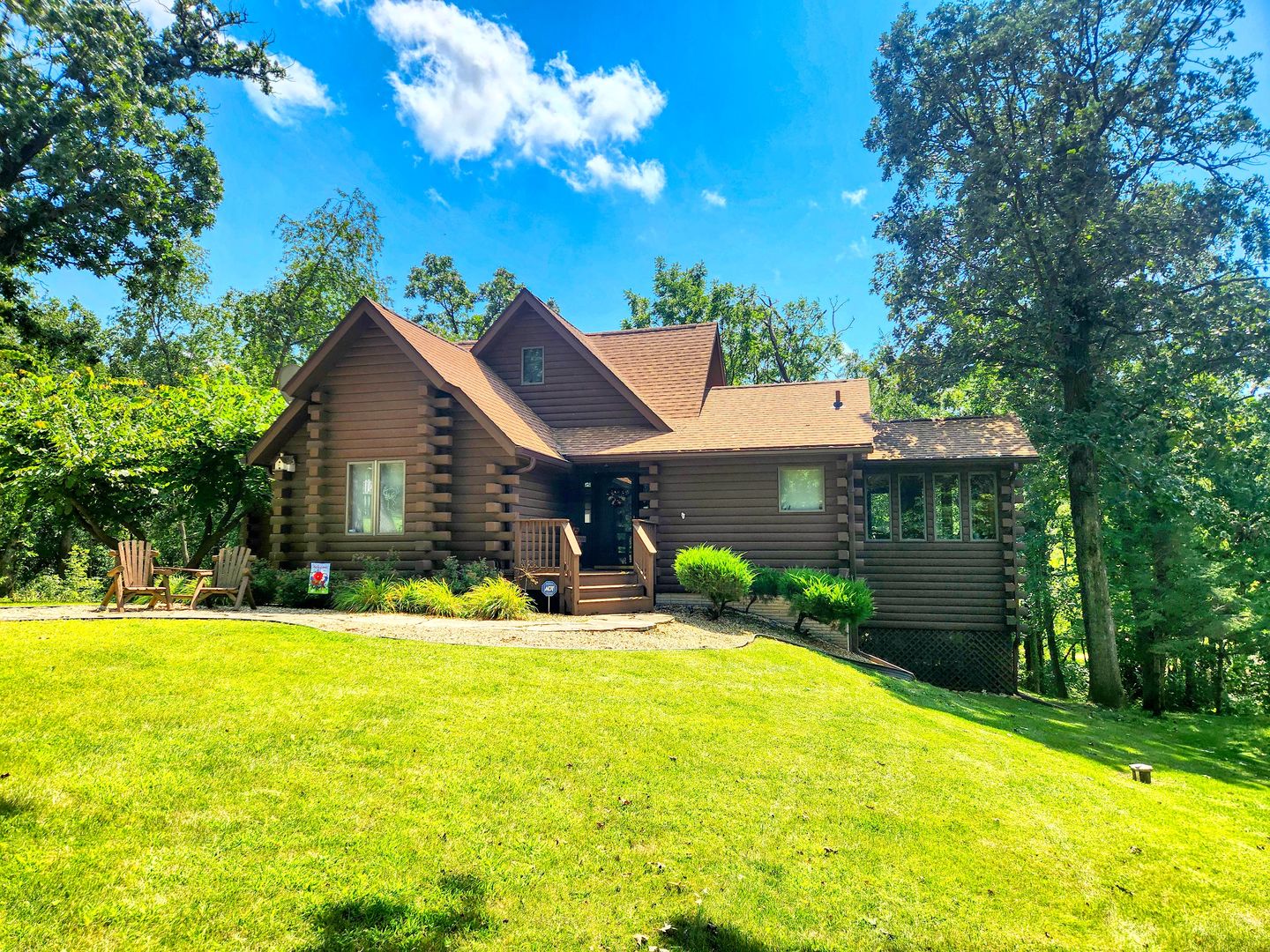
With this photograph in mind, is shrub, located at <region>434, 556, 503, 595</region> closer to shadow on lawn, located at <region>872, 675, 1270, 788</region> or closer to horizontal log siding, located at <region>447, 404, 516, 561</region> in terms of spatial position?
horizontal log siding, located at <region>447, 404, 516, 561</region>

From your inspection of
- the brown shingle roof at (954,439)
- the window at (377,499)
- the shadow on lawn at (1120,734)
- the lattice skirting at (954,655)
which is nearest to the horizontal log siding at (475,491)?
the window at (377,499)

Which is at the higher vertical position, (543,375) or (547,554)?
(543,375)

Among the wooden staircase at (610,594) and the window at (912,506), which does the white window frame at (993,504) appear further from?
the wooden staircase at (610,594)

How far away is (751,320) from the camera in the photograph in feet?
116

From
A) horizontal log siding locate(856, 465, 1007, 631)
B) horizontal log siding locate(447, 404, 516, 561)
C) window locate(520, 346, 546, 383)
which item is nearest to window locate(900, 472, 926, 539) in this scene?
horizontal log siding locate(856, 465, 1007, 631)

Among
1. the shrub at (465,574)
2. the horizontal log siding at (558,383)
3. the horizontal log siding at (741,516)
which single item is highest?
the horizontal log siding at (558,383)

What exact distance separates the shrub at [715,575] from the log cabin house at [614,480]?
2.66ft

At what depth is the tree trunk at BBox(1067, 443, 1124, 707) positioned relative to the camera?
16547mm

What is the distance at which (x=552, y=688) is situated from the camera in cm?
768

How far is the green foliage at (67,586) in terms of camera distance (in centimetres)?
1842

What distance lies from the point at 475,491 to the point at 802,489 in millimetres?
7539

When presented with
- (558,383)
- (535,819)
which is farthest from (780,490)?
(535,819)

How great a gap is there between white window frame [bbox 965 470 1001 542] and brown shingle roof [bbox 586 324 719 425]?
22.8 feet

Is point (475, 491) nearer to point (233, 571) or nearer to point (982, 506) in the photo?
point (233, 571)
